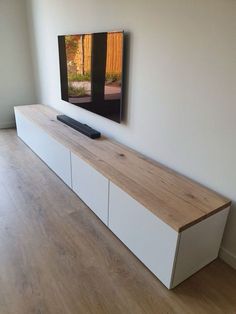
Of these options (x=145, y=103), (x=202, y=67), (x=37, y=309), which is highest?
(x=202, y=67)

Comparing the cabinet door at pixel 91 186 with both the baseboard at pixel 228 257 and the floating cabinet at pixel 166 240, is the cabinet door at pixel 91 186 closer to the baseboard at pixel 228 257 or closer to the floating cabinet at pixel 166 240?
the floating cabinet at pixel 166 240

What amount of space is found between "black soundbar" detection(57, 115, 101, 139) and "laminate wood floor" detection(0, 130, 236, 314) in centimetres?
72

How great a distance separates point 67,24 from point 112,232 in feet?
7.82

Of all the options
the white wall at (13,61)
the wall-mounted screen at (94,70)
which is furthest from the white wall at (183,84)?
the white wall at (13,61)

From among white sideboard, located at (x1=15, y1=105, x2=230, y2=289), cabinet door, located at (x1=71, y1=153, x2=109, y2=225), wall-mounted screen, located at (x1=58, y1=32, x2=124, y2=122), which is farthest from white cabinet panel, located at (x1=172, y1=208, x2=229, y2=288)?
wall-mounted screen, located at (x1=58, y1=32, x2=124, y2=122)

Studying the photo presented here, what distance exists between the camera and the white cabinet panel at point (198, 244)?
137 centimetres

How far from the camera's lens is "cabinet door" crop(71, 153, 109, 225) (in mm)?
1891

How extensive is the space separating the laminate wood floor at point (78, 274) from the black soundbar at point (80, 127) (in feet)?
2.37

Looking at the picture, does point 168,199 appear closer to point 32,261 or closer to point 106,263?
point 106,263

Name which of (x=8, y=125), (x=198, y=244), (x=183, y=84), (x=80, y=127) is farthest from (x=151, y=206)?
(x=8, y=125)

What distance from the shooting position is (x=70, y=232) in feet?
6.24

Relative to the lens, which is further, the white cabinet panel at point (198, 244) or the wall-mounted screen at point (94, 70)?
the wall-mounted screen at point (94, 70)

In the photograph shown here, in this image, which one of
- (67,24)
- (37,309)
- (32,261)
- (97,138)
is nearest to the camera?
(37,309)

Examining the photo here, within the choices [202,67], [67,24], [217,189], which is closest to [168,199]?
[217,189]
